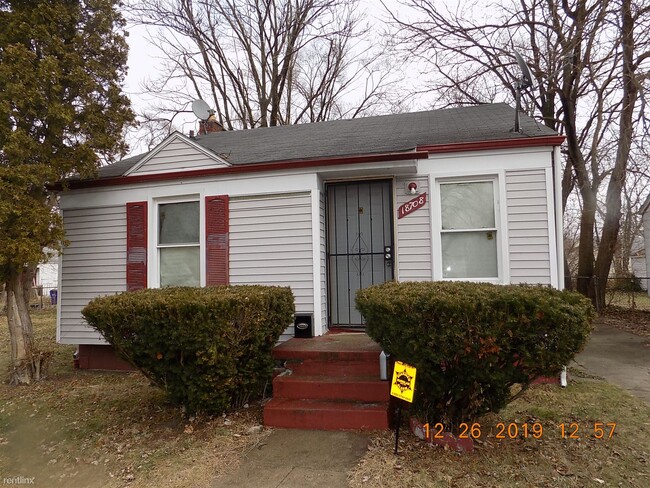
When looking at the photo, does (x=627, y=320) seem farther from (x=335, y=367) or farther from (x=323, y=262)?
(x=335, y=367)

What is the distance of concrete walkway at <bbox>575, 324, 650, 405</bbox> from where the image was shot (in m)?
5.32

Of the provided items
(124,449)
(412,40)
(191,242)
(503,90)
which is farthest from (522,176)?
(503,90)

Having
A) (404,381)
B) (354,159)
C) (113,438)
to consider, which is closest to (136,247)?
(113,438)

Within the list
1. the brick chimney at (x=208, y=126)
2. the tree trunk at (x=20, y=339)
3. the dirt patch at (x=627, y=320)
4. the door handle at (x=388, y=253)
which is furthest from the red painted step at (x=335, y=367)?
the brick chimney at (x=208, y=126)

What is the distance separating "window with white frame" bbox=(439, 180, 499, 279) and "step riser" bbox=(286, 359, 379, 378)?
5.97 ft

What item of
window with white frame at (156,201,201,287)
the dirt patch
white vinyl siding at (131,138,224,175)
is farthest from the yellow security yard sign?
the dirt patch

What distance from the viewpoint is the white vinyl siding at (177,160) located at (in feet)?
19.8

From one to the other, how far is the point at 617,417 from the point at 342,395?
2.65 m

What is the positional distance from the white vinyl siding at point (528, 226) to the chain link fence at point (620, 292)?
900cm

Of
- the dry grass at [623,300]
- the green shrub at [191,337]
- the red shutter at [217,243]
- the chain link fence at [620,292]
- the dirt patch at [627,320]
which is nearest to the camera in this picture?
the green shrub at [191,337]

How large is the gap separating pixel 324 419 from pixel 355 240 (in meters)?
2.71

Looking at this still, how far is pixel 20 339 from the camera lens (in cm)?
576
